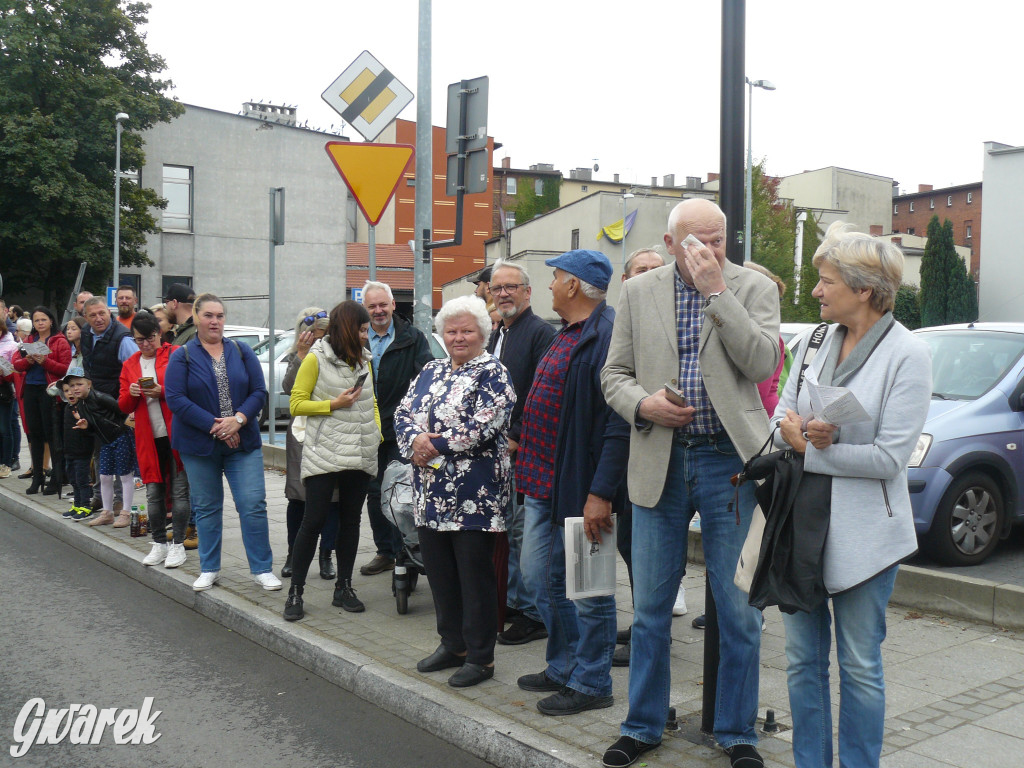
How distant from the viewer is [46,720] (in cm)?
464

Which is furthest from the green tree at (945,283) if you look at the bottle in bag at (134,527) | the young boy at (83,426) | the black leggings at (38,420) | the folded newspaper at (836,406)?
the folded newspaper at (836,406)

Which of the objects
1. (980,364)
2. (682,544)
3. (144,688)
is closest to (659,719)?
(682,544)

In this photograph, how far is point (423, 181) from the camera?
311 inches

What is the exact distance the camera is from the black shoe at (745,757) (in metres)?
3.69

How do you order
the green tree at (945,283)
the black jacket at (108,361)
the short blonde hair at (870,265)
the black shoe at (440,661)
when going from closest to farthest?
1. the short blonde hair at (870,265)
2. the black shoe at (440,661)
3. the black jacket at (108,361)
4. the green tree at (945,283)

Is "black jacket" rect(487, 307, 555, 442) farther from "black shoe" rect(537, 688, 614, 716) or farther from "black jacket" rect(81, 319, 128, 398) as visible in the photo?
"black jacket" rect(81, 319, 128, 398)

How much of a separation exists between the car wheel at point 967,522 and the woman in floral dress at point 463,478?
3.75 metres

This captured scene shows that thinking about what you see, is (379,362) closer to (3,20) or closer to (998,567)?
(998,567)

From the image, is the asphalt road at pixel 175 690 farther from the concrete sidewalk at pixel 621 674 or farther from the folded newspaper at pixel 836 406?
the folded newspaper at pixel 836 406

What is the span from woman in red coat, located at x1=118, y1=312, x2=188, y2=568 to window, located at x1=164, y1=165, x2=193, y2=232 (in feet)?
110

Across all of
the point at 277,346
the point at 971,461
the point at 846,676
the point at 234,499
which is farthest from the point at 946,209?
the point at 846,676

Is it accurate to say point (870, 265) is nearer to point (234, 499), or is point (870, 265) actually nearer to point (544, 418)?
point (544, 418)

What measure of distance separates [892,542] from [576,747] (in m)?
1.59

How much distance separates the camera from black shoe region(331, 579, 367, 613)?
6220 mm
